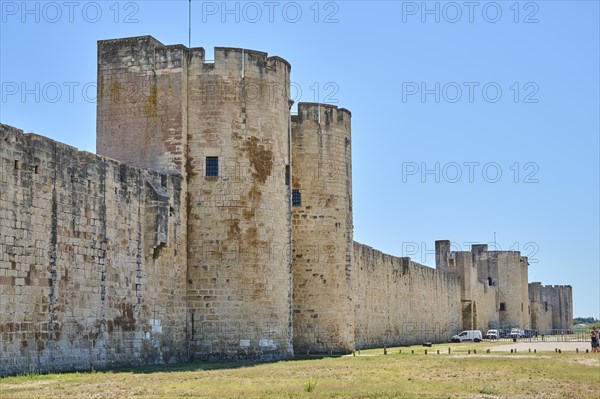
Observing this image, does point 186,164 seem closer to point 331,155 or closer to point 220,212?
point 220,212

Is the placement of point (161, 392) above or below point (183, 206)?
below

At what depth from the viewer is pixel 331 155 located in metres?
32.2

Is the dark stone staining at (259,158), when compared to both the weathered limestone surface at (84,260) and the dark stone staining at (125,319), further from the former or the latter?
the dark stone staining at (125,319)

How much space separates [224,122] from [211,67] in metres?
1.65

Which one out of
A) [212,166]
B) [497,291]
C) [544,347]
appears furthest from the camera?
[497,291]

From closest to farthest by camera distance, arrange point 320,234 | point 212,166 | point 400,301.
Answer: point 212,166
point 320,234
point 400,301

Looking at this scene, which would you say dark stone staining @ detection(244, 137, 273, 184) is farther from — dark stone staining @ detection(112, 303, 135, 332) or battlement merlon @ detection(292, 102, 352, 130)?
dark stone staining @ detection(112, 303, 135, 332)

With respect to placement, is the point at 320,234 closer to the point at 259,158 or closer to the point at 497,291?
the point at 259,158

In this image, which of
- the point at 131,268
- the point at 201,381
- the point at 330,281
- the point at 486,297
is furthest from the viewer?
the point at 486,297

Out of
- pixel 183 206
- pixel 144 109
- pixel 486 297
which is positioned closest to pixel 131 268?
pixel 183 206

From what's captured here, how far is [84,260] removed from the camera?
21.1 meters

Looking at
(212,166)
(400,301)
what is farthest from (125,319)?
(400,301)

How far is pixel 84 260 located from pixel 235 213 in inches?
231

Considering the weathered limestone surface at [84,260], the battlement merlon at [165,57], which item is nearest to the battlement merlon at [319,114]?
the battlement merlon at [165,57]
